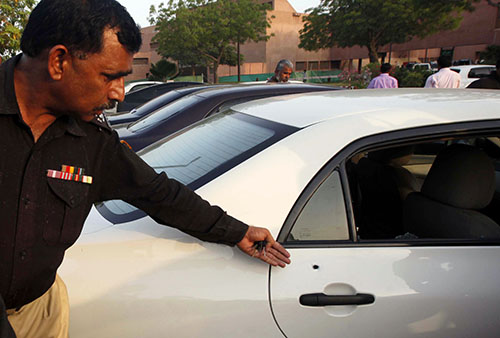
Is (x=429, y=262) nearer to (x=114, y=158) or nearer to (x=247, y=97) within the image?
(x=114, y=158)

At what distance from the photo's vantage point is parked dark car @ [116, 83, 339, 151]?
3.79 metres

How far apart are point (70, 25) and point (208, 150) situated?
0.95 metres

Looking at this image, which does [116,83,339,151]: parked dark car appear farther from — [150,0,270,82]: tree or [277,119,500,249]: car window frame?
[150,0,270,82]: tree

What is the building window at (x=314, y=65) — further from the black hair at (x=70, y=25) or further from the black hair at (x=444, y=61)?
the black hair at (x=70, y=25)

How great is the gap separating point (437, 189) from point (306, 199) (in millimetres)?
915

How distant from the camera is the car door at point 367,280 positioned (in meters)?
1.39

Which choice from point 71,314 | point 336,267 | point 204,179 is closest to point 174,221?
point 204,179

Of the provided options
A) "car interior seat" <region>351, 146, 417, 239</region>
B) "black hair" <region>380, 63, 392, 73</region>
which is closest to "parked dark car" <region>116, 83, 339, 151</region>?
"car interior seat" <region>351, 146, 417, 239</region>

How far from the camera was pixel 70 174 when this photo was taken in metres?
1.17

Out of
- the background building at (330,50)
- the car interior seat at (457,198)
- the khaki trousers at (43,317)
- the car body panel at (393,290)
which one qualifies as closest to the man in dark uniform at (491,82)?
the car interior seat at (457,198)

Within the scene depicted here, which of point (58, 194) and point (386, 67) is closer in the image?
point (58, 194)

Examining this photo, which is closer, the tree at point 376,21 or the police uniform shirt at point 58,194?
the police uniform shirt at point 58,194

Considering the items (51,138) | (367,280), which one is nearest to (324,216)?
(367,280)

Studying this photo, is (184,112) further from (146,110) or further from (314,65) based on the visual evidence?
(314,65)
